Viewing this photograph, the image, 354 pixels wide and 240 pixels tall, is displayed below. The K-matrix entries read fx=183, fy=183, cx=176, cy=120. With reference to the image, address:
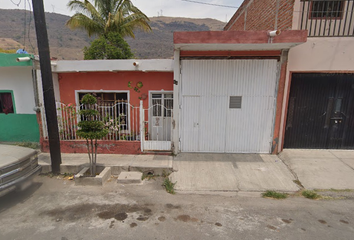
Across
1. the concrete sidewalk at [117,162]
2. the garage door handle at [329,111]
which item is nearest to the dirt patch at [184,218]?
the concrete sidewalk at [117,162]

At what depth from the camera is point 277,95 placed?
5547 millimetres

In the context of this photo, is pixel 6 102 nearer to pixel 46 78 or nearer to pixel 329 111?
pixel 46 78

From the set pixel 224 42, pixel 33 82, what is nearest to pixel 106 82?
pixel 33 82

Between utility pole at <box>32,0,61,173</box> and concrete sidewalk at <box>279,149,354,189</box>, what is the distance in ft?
20.7

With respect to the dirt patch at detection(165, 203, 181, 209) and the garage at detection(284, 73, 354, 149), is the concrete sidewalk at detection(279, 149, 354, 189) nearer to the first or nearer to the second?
the garage at detection(284, 73, 354, 149)

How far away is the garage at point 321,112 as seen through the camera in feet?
17.9

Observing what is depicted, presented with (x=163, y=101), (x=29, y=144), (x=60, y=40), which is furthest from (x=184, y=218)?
(x=60, y=40)

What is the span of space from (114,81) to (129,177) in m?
4.09

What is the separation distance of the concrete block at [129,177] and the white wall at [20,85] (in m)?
5.15

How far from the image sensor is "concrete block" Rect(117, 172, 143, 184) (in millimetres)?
4527

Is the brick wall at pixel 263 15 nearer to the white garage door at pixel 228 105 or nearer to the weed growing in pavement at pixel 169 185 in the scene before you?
the white garage door at pixel 228 105

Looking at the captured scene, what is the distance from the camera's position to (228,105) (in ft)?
18.7

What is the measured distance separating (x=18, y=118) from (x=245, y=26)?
10593mm

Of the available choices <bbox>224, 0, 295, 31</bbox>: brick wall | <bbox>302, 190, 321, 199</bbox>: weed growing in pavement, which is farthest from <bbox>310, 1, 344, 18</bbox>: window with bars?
<bbox>302, 190, 321, 199</bbox>: weed growing in pavement
